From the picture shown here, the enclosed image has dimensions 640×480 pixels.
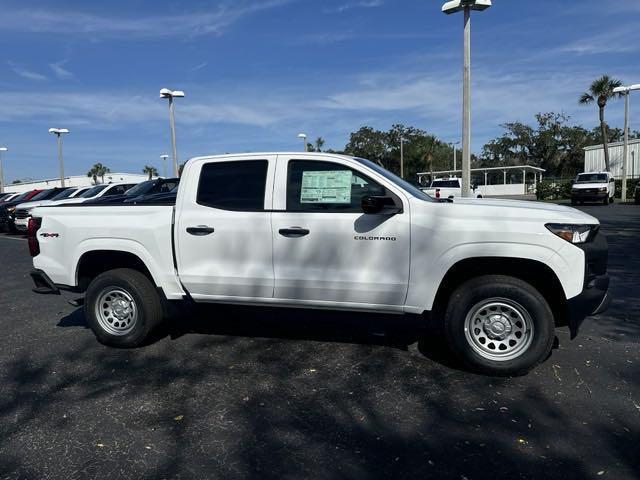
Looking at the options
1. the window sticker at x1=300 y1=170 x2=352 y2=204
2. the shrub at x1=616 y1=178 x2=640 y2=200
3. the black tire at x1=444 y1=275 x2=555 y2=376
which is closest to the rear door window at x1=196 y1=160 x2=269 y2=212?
the window sticker at x1=300 y1=170 x2=352 y2=204

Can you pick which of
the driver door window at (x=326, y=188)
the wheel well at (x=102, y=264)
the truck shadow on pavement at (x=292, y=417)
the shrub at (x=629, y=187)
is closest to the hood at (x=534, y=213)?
the driver door window at (x=326, y=188)

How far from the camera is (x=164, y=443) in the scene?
3295mm

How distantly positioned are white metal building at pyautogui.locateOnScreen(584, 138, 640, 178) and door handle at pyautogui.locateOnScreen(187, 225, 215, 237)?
4266cm

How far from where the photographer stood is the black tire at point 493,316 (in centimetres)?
409

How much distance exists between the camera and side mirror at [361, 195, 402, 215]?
13.6 ft

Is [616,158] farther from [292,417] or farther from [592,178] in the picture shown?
[292,417]

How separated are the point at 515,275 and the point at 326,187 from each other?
1791 millimetres

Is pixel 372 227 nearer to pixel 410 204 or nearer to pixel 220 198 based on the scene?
pixel 410 204

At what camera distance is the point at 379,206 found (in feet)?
13.7

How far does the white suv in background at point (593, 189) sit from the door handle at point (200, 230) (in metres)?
27.2

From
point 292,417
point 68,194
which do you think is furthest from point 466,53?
point 68,194

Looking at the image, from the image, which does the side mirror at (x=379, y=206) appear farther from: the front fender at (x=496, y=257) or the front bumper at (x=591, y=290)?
the front bumper at (x=591, y=290)

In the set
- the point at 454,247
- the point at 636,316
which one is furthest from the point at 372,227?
the point at 636,316

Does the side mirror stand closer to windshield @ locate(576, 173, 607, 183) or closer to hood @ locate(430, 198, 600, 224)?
hood @ locate(430, 198, 600, 224)
